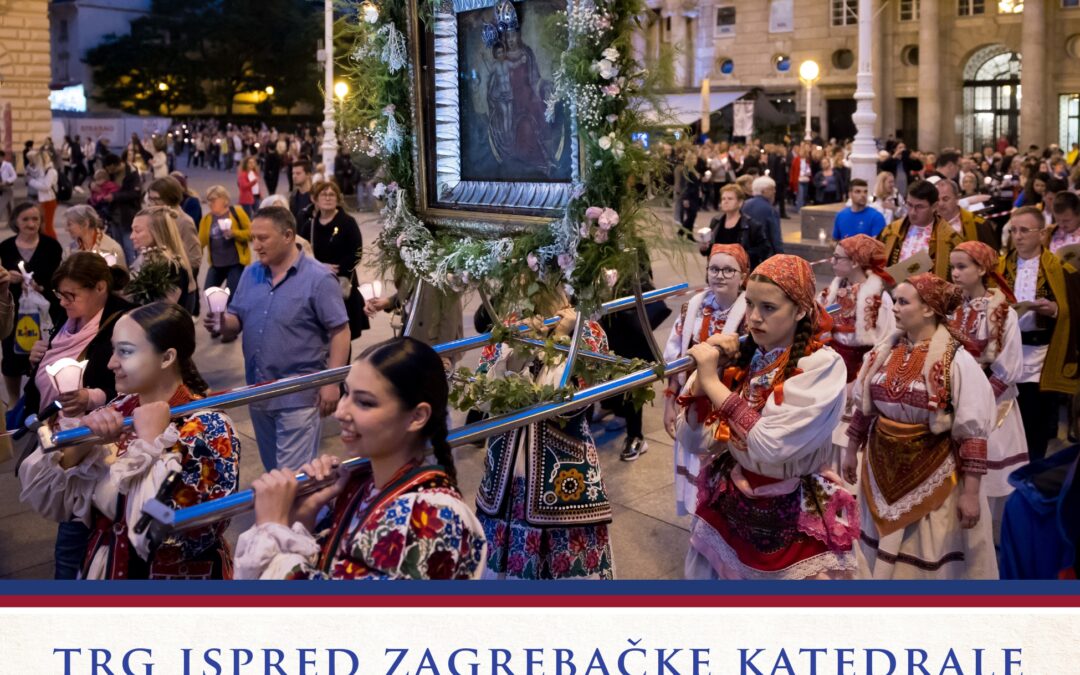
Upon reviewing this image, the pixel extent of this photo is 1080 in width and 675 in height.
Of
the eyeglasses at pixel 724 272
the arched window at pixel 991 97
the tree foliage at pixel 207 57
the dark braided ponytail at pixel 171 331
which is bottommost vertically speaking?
the dark braided ponytail at pixel 171 331

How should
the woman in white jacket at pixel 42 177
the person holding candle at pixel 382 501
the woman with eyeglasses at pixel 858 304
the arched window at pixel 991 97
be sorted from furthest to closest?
the arched window at pixel 991 97
the woman in white jacket at pixel 42 177
the woman with eyeglasses at pixel 858 304
the person holding candle at pixel 382 501

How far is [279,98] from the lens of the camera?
7469 cm

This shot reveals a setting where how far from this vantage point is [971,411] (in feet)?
16.3

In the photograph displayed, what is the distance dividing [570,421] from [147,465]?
196 centimetres

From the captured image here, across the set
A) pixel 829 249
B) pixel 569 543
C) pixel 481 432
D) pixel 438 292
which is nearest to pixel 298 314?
pixel 438 292

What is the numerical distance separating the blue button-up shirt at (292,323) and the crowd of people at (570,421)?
1 centimetres

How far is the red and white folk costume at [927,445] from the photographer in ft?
16.5

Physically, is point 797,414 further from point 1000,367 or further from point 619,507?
point 619,507

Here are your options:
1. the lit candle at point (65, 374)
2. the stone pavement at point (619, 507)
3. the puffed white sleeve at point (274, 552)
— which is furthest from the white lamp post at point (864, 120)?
the puffed white sleeve at point (274, 552)

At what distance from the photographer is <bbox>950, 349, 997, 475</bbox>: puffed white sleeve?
498 centimetres

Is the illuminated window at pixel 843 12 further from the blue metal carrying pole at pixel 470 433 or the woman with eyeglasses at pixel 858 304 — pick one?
the blue metal carrying pole at pixel 470 433

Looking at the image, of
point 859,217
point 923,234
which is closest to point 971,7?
point 859,217

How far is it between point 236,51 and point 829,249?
63.7m

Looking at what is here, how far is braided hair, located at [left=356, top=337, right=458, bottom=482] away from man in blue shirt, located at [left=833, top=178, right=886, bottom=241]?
880cm
